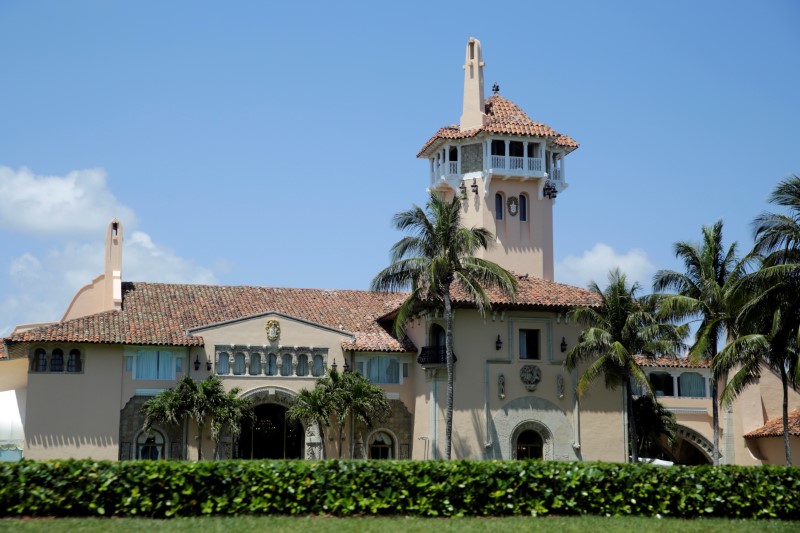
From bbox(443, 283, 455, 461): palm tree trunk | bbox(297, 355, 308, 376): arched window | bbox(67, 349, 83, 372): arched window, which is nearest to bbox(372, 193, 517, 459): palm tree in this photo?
bbox(443, 283, 455, 461): palm tree trunk

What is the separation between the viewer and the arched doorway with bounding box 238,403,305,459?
46.7 m

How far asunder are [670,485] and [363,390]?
1695cm

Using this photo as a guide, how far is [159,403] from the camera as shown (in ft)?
141

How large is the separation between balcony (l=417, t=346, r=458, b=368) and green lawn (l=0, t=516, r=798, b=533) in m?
16.4

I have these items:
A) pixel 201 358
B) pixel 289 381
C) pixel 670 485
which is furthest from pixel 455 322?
pixel 670 485

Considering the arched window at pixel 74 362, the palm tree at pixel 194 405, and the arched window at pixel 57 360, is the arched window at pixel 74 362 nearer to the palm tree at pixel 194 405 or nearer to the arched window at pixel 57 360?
the arched window at pixel 57 360

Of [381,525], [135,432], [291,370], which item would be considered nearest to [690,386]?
[291,370]

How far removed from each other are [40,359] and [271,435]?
1014 cm

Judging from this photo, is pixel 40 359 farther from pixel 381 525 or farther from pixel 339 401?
pixel 381 525

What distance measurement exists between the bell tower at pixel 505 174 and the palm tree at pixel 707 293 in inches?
326

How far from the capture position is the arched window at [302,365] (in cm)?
4706

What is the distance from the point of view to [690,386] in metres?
54.4

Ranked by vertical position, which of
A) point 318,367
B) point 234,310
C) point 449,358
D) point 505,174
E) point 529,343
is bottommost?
point 318,367

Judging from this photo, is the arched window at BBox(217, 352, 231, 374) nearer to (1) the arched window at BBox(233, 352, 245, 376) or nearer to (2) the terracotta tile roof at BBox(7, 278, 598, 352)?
(1) the arched window at BBox(233, 352, 245, 376)
